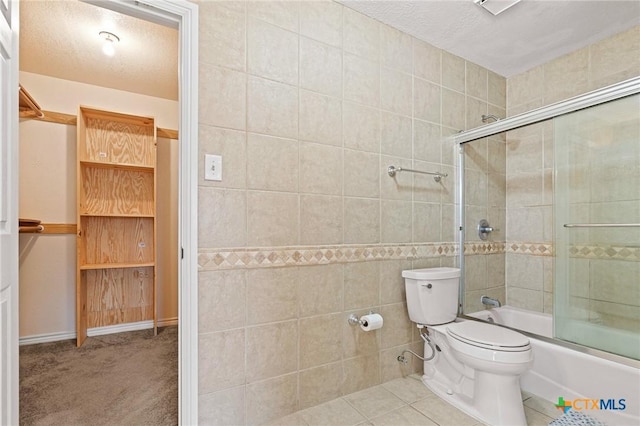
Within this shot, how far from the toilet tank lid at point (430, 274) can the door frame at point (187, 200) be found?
1231 millimetres

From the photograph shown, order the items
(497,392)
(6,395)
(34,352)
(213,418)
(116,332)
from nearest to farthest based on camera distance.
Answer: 1. (6,395)
2. (213,418)
3. (497,392)
4. (34,352)
5. (116,332)

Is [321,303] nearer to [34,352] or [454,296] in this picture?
[454,296]

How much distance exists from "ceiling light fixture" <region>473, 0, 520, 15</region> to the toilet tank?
1563mm

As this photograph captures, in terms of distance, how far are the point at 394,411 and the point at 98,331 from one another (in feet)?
8.94

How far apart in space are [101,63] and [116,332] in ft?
7.81

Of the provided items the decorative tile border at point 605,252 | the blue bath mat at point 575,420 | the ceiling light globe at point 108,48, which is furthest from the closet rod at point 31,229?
the decorative tile border at point 605,252

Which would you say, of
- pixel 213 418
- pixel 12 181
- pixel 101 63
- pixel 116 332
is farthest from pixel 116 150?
pixel 213 418

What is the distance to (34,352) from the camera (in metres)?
2.42

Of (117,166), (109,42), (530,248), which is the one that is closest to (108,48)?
(109,42)

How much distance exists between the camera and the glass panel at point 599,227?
158 centimetres

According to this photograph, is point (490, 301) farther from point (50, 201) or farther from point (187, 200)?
point (50, 201)

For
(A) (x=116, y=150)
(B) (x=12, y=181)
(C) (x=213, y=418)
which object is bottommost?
(C) (x=213, y=418)

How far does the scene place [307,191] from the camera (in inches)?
65.8

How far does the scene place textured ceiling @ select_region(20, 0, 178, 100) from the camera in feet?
6.41
